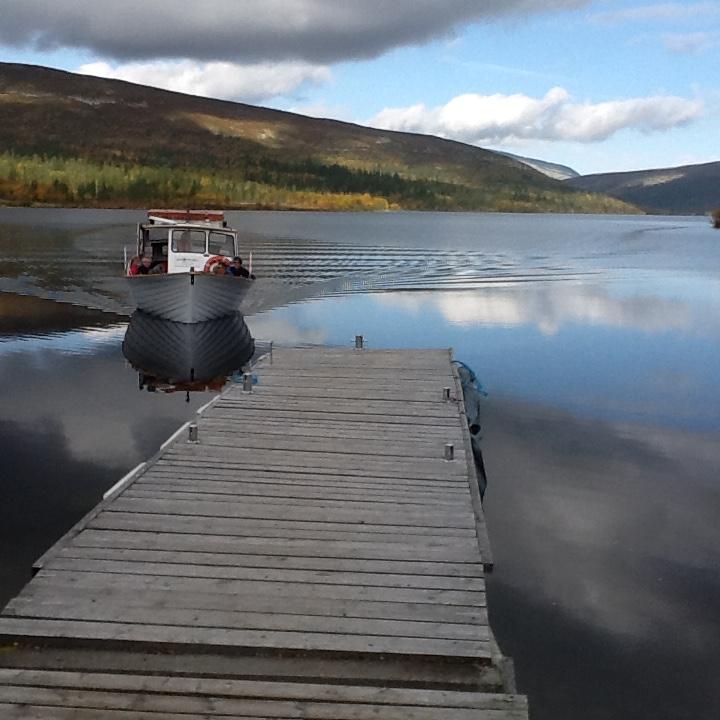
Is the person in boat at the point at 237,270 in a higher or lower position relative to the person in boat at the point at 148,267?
higher

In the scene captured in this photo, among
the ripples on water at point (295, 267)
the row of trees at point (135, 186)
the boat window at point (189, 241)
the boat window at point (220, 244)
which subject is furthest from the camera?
the row of trees at point (135, 186)

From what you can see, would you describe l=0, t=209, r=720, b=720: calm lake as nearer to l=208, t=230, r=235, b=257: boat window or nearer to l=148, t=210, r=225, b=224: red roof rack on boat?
l=208, t=230, r=235, b=257: boat window

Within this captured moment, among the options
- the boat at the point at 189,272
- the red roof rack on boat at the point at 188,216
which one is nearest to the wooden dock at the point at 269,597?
the boat at the point at 189,272

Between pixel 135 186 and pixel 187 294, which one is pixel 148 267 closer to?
pixel 187 294

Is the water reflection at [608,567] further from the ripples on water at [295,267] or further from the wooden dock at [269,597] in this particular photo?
the ripples on water at [295,267]

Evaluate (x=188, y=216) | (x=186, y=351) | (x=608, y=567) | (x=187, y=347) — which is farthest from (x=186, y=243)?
(x=608, y=567)

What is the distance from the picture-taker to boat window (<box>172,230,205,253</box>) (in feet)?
84.6

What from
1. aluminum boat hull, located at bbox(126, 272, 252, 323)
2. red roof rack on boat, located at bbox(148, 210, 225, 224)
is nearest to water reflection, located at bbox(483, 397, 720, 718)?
aluminum boat hull, located at bbox(126, 272, 252, 323)

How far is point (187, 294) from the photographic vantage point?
24.5 meters

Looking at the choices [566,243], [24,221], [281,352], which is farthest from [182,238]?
[24,221]

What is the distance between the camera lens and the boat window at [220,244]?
2633 centimetres

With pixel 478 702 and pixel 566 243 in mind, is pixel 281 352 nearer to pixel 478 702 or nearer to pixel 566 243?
pixel 478 702

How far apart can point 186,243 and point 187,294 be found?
236cm

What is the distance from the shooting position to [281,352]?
17547 millimetres
